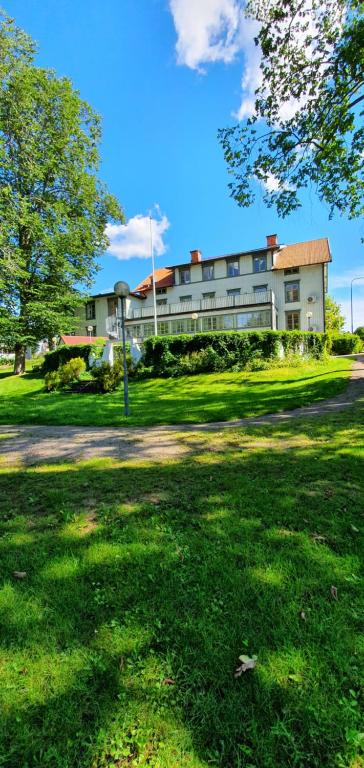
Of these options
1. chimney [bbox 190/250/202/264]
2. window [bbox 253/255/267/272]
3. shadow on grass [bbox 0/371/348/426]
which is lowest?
shadow on grass [bbox 0/371/348/426]

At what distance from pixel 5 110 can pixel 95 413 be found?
23.6 metres

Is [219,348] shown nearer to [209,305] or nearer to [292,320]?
[209,305]

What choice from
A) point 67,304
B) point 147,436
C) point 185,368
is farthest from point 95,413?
point 67,304

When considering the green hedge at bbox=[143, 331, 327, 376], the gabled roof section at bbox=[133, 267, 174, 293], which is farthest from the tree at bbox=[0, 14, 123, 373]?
the gabled roof section at bbox=[133, 267, 174, 293]

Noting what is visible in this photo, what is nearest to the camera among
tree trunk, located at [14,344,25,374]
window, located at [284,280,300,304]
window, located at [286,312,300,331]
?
tree trunk, located at [14,344,25,374]

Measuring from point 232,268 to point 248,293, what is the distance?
5.50 metres

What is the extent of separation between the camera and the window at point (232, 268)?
31828 mm

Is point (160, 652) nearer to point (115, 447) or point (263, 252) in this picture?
point (115, 447)

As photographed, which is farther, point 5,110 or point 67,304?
point 67,304

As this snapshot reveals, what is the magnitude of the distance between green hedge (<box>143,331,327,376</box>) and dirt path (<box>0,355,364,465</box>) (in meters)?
10.1

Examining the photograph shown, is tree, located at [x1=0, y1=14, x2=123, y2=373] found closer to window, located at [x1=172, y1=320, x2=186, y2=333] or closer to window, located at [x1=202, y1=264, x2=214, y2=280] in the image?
window, located at [x1=172, y1=320, x2=186, y2=333]

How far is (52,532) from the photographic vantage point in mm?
2793

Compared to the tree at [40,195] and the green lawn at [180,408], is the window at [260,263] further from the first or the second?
the green lawn at [180,408]

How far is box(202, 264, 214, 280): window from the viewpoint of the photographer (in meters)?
33.0
